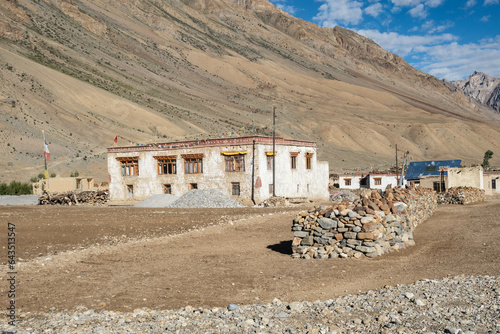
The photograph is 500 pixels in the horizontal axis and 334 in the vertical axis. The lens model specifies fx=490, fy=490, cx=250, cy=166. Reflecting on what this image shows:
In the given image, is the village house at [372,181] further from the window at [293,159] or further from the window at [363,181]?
the window at [293,159]

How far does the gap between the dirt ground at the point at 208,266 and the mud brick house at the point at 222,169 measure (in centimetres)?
1729

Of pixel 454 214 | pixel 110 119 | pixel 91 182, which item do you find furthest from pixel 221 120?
pixel 454 214

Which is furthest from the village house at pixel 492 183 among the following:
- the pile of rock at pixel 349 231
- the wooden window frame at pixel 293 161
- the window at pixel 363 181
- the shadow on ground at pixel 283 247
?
the pile of rock at pixel 349 231

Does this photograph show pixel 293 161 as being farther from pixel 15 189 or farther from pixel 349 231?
pixel 349 231

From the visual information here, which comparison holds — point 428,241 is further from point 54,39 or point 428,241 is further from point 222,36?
point 222,36

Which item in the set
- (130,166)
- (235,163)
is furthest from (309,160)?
(130,166)

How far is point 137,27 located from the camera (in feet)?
456

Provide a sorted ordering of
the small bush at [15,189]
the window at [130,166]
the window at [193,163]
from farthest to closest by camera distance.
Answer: the small bush at [15,189], the window at [130,166], the window at [193,163]

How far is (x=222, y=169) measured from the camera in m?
38.2

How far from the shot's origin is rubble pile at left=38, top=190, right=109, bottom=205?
1603 inches

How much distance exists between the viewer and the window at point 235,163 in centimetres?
3759

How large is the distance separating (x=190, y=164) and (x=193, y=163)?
297mm

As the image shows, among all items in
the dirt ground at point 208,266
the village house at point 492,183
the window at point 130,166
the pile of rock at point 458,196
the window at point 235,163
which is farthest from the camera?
the village house at point 492,183

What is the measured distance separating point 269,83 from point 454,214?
11242cm
